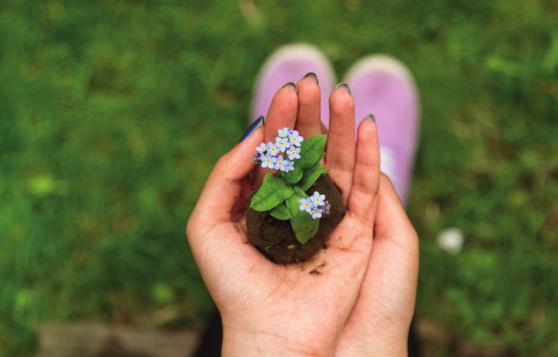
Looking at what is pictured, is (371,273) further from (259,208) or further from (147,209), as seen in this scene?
(147,209)

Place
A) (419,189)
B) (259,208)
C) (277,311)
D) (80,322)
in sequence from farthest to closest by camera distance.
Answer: (419,189) → (80,322) → (277,311) → (259,208)

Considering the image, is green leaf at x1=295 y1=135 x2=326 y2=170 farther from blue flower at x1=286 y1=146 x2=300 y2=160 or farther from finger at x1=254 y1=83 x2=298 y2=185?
finger at x1=254 y1=83 x2=298 y2=185

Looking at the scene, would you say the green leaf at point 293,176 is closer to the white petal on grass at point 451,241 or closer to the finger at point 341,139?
the finger at point 341,139

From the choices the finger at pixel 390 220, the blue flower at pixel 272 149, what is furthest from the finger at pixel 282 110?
the finger at pixel 390 220

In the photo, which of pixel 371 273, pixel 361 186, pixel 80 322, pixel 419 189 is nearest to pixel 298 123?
pixel 361 186

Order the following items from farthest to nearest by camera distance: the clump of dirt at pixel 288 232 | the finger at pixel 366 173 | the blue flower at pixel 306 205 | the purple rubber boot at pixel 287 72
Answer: the purple rubber boot at pixel 287 72, the finger at pixel 366 173, the clump of dirt at pixel 288 232, the blue flower at pixel 306 205

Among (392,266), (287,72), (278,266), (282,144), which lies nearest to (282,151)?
(282,144)

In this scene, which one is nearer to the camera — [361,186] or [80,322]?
[361,186]
